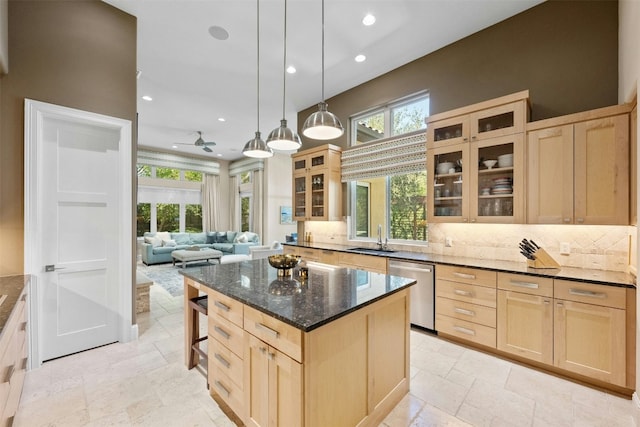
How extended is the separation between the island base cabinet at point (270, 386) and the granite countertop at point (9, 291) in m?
1.23

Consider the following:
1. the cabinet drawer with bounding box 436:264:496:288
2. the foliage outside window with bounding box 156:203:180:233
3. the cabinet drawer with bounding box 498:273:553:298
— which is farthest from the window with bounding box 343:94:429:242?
the foliage outside window with bounding box 156:203:180:233

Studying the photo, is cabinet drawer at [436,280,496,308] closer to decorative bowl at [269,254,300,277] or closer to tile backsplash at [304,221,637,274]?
tile backsplash at [304,221,637,274]

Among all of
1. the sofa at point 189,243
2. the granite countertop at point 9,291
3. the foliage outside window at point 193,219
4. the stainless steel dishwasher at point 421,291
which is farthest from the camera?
the foliage outside window at point 193,219

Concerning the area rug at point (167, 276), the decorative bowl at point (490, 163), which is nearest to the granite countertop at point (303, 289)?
the decorative bowl at point (490, 163)

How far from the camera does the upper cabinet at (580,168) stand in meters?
2.21

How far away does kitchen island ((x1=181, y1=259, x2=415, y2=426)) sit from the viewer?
1.32 m

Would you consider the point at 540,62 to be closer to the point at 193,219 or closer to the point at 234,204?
the point at 234,204

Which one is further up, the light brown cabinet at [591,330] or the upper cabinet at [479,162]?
the upper cabinet at [479,162]

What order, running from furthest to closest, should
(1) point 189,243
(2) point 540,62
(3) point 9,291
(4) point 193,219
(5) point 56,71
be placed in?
(4) point 193,219
(1) point 189,243
(2) point 540,62
(5) point 56,71
(3) point 9,291

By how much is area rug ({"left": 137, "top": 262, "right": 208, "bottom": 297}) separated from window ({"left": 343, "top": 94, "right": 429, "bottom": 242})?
11.1 ft

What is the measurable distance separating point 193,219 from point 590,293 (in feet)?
33.0

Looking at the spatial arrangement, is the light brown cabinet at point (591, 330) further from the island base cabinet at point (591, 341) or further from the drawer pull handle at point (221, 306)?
the drawer pull handle at point (221, 306)

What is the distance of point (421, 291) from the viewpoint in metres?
3.11

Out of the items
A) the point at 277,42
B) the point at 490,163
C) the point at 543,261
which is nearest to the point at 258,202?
the point at 277,42
